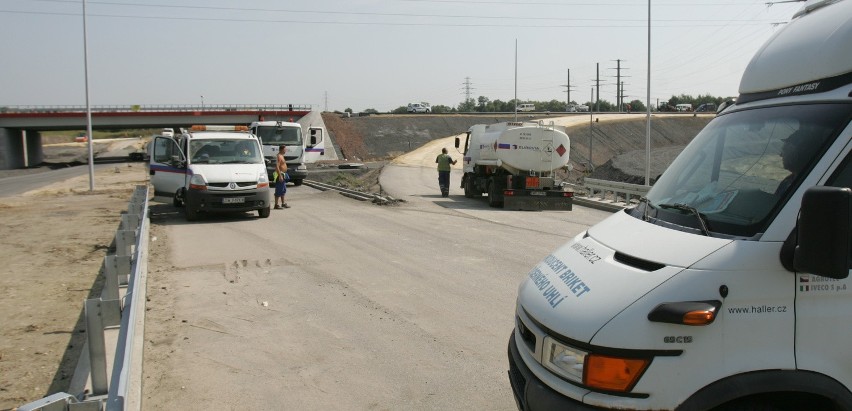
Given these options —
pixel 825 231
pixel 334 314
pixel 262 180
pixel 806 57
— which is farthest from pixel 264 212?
pixel 825 231

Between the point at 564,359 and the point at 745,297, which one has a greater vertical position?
the point at 745,297

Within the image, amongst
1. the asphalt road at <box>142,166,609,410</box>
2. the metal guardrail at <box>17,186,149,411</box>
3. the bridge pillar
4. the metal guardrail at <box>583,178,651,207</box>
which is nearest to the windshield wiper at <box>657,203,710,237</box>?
the asphalt road at <box>142,166,609,410</box>

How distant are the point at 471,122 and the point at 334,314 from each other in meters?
65.2

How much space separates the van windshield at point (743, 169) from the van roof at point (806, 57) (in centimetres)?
13

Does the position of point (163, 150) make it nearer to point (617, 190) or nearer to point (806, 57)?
point (617, 190)

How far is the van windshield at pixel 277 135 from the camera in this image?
30.0m

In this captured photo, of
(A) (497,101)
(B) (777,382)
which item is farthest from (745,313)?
(A) (497,101)

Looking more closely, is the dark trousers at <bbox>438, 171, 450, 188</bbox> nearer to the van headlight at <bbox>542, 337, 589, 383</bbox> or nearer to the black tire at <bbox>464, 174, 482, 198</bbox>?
the black tire at <bbox>464, 174, 482, 198</bbox>

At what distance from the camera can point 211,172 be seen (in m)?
16.2

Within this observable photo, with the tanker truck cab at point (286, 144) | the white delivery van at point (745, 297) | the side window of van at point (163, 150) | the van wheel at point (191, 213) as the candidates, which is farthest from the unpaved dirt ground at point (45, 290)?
the tanker truck cab at point (286, 144)

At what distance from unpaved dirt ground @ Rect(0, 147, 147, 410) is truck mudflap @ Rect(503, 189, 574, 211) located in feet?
35.8

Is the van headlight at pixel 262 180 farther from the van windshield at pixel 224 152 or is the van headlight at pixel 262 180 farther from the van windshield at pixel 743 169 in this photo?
the van windshield at pixel 743 169

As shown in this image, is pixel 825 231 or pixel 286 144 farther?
pixel 286 144

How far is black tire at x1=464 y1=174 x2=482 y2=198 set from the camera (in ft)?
77.8
